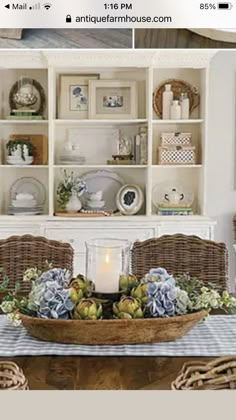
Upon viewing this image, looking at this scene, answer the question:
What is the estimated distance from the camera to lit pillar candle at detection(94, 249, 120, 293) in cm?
189

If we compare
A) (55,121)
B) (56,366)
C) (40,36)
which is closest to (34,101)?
(55,121)

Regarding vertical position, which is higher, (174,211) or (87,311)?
(174,211)

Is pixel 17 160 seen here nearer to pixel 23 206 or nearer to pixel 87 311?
pixel 23 206

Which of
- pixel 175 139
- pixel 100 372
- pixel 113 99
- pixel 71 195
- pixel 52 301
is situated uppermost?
pixel 113 99

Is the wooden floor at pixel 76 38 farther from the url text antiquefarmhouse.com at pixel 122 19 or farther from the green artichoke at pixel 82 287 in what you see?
the green artichoke at pixel 82 287

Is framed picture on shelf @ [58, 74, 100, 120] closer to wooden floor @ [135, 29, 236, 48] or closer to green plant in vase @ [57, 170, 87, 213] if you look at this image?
green plant in vase @ [57, 170, 87, 213]

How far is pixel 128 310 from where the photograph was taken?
1784 mm

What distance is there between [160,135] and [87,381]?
10.2 ft

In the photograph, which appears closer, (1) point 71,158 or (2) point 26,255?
(2) point 26,255

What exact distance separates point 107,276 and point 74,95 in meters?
2.65

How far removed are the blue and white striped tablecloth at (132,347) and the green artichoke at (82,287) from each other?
16cm

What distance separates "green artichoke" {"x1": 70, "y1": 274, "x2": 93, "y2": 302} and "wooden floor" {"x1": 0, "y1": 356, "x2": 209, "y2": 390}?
240 millimetres

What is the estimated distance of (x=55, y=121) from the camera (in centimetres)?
423

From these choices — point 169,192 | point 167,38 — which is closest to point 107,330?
point 167,38
